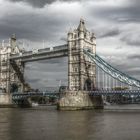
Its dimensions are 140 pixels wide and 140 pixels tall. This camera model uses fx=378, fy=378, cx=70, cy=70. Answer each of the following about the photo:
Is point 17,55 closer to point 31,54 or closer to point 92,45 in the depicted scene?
point 31,54

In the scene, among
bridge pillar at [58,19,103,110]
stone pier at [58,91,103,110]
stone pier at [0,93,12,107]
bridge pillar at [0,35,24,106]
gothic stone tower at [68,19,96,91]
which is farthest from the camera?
bridge pillar at [0,35,24,106]

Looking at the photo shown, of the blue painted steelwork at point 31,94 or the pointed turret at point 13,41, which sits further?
the pointed turret at point 13,41

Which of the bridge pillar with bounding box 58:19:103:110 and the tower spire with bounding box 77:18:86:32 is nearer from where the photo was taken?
the bridge pillar with bounding box 58:19:103:110

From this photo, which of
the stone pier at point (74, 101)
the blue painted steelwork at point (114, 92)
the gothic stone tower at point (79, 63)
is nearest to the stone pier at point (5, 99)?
the gothic stone tower at point (79, 63)

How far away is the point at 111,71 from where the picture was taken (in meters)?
101

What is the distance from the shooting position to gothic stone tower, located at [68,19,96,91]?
330ft

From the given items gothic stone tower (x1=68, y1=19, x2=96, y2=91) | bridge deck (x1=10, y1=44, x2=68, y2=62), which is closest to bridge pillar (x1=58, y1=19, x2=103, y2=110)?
gothic stone tower (x1=68, y1=19, x2=96, y2=91)

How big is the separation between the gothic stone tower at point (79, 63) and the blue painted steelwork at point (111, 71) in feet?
5.43

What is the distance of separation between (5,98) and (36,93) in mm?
11636

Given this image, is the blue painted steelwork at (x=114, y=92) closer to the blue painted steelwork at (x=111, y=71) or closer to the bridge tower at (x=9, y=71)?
the blue painted steelwork at (x=111, y=71)

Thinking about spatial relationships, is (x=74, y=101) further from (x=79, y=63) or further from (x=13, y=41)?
(x=13, y=41)

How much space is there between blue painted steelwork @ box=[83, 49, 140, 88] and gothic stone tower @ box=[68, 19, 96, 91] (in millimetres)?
1656

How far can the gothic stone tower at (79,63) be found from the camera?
10050 cm

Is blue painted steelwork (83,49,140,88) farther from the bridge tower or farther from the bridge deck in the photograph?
the bridge tower
